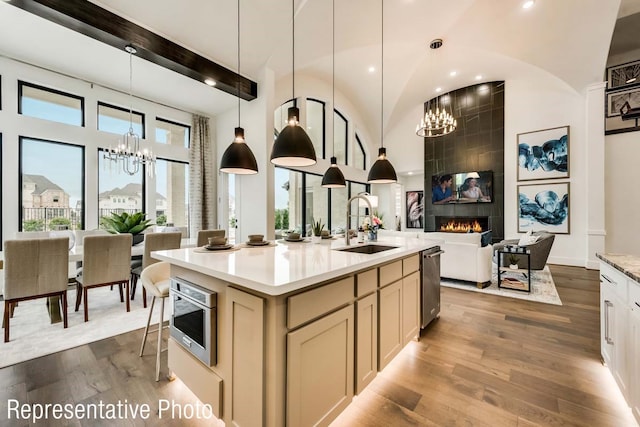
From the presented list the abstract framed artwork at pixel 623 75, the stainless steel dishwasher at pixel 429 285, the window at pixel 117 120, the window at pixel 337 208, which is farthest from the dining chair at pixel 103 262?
the abstract framed artwork at pixel 623 75

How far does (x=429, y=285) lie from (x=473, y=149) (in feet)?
20.3

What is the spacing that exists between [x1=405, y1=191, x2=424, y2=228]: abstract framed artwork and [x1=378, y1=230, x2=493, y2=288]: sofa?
4.84 meters

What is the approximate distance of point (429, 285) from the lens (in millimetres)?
2701

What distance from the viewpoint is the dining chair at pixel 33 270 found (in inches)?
99.1

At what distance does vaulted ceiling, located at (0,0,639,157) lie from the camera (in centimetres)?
360

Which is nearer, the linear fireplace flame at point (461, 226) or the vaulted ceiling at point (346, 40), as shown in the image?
the vaulted ceiling at point (346, 40)

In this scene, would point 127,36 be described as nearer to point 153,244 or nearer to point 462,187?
point 153,244

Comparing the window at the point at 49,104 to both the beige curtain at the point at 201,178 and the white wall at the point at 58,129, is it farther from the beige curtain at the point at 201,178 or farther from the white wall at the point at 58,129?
the beige curtain at the point at 201,178

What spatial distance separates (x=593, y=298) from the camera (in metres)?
3.74

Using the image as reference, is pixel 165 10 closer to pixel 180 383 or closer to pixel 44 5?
pixel 44 5

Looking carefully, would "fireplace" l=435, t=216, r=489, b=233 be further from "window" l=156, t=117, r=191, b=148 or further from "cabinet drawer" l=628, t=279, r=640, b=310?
"window" l=156, t=117, r=191, b=148

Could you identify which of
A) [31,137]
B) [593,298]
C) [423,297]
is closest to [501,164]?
[593,298]

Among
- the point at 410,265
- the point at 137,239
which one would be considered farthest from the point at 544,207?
the point at 137,239

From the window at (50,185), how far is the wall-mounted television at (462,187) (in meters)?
8.65
